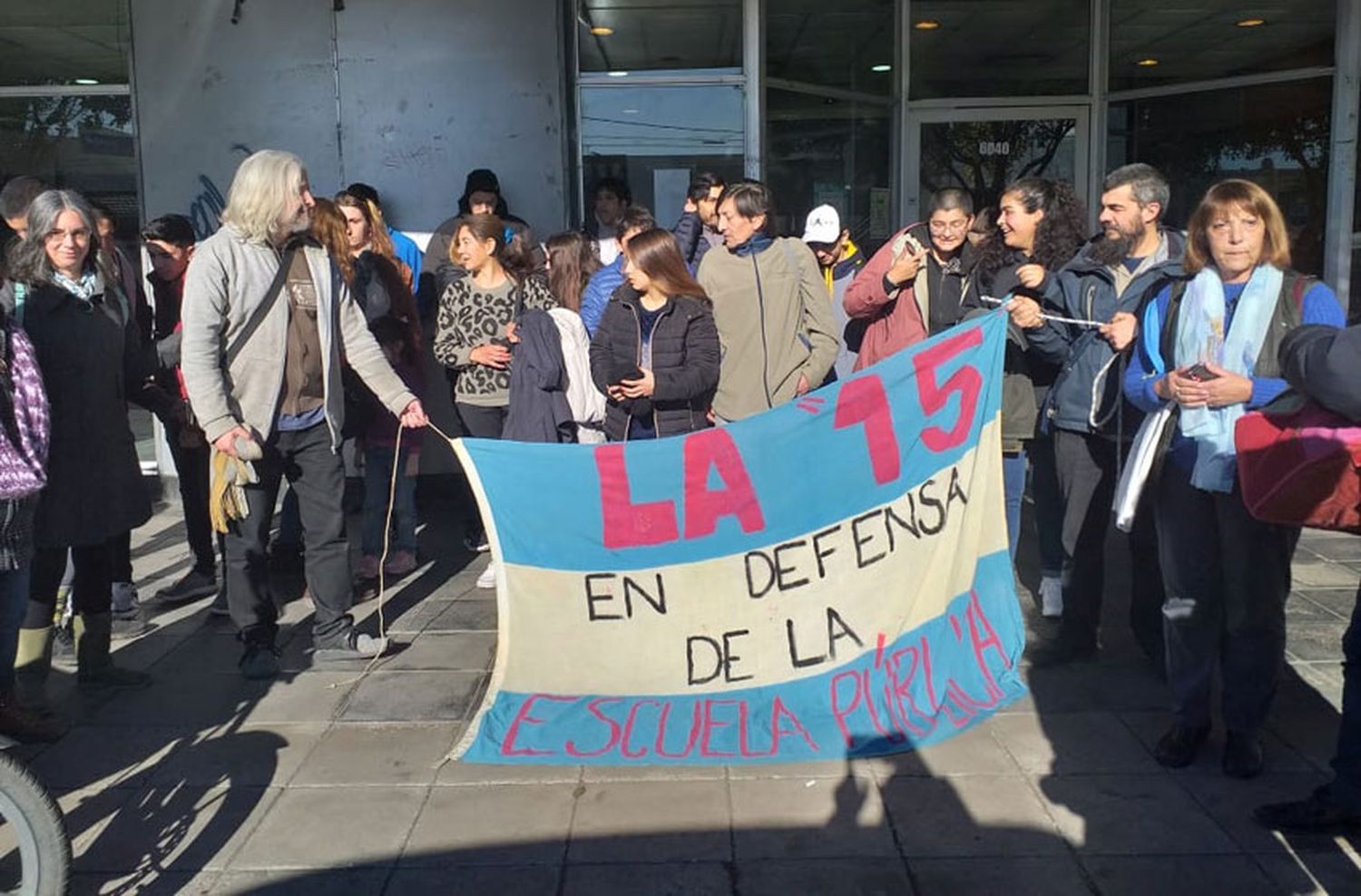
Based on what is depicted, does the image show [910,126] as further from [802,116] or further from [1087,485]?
[1087,485]

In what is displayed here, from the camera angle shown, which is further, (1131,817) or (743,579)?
(743,579)

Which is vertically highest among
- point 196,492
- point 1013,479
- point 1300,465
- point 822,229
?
point 822,229

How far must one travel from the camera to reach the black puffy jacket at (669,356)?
17.6 ft

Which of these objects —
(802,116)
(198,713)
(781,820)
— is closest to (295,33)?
(802,116)

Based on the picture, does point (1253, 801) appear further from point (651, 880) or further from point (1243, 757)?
point (651, 880)

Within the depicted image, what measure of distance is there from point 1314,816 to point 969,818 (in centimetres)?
96

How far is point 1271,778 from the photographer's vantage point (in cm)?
398

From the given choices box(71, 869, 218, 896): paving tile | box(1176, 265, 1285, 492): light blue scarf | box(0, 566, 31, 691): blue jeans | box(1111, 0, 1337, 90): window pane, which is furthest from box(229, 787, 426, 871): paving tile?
box(1111, 0, 1337, 90): window pane

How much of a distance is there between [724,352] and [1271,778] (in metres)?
2.78

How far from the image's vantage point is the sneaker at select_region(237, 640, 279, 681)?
200 inches

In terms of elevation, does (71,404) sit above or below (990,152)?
below

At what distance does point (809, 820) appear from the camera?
374cm

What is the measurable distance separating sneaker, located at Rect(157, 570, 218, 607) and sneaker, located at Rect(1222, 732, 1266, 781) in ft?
15.3

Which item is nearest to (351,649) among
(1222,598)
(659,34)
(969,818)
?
(969,818)
